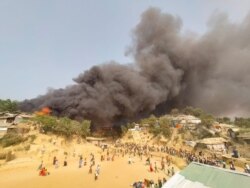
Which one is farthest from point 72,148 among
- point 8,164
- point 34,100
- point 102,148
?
point 34,100

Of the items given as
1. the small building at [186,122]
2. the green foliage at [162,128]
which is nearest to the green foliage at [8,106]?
the green foliage at [162,128]

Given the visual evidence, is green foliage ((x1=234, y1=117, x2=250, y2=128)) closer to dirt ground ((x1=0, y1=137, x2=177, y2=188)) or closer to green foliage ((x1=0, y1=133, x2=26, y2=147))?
dirt ground ((x1=0, y1=137, x2=177, y2=188))

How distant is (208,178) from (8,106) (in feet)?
172

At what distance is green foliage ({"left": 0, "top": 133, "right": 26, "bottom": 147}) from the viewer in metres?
29.1

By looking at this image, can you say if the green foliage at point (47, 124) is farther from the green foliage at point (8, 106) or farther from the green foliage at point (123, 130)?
the green foliage at point (8, 106)

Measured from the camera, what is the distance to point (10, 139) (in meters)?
29.5

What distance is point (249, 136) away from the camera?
3731 cm

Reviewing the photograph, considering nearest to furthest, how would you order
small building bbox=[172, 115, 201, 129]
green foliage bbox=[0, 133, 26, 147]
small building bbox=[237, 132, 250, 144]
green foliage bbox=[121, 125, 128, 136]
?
green foliage bbox=[0, 133, 26, 147]
small building bbox=[237, 132, 250, 144]
small building bbox=[172, 115, 201, 129]
green foliage bbox=[121, 125, 128, 136]

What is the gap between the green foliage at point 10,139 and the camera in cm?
2914

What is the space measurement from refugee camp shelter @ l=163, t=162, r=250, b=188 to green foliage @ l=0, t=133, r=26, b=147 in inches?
1049

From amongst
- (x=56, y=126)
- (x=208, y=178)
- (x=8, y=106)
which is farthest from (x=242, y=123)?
(x=208, y=178)

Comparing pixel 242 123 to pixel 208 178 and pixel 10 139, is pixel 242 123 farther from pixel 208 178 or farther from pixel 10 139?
pixel 208 178

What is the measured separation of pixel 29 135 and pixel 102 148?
10947 millimetres

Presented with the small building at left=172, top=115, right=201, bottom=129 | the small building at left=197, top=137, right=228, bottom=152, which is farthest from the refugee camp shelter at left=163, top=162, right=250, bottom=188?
the small building at left=172, top=115, right=201, bottom=129
